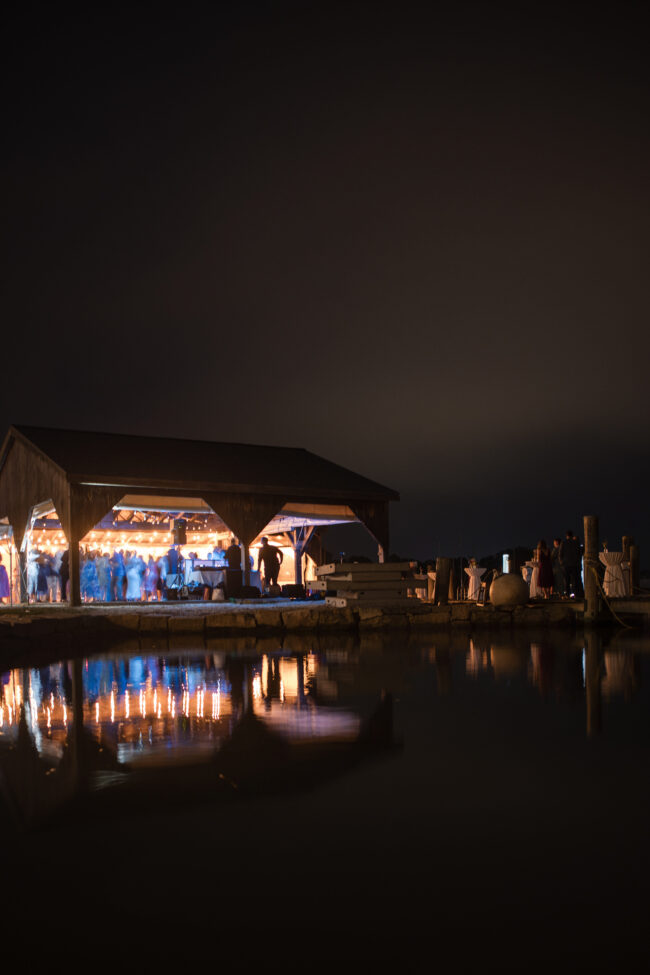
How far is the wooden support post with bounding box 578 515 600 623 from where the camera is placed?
1759 cm

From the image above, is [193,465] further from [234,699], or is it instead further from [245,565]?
[234,699]

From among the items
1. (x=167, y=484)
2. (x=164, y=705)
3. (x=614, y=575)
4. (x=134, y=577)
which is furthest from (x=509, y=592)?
(x=134, y=577)

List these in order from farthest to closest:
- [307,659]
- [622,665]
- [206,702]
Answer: [307,659]
[622,665]
[206,702]

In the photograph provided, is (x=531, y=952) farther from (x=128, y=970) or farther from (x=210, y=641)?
(x=210, y=641)

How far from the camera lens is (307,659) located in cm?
1167

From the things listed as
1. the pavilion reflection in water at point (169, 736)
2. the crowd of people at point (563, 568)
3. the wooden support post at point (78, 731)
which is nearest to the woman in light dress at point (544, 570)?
the crowd of people at point (563, 568)

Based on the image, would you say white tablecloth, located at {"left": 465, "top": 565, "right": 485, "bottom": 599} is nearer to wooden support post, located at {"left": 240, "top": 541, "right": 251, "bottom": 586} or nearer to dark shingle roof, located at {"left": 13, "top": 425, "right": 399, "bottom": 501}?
dark shingle roof, located at {"left": 13, "top": 425, "right": 399, "bottom": 501}

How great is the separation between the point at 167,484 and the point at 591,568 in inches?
457

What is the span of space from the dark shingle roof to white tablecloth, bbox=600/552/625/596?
7134 millimetres

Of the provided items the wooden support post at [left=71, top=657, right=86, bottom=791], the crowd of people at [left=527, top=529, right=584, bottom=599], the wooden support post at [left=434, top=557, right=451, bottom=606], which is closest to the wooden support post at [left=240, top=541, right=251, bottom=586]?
the wooden support post at [left=434, top=557, right=451, bottom=606]

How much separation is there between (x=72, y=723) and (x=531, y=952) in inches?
200

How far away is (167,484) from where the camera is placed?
2264cm

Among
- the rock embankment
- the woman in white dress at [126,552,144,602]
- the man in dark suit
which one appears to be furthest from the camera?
the woman in white dress at [126,552,144,602]

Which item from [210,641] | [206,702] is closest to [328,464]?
[210,641]
